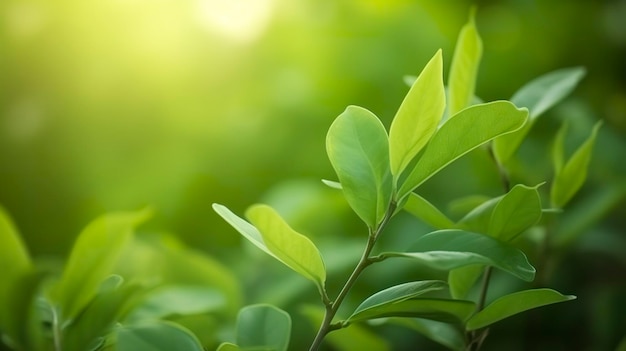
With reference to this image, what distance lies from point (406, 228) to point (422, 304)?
0.53 metres

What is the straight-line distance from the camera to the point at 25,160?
1.09 m

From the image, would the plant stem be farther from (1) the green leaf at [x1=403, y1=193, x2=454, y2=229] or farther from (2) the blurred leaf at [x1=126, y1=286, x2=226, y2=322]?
(2) the blurred leaf at [x1=126, y1=286, x2=226, y2=322]

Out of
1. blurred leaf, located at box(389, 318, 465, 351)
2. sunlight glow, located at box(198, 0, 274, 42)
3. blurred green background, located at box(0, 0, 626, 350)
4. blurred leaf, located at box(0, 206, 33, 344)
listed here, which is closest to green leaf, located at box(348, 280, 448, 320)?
blurred leaf, located at box(389, 318, 465, 351)

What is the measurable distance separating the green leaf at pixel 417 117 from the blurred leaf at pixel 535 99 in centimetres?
12

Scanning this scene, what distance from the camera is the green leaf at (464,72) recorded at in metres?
0.51

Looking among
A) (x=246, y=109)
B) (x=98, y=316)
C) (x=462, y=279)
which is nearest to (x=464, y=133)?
(x=462, y=279)

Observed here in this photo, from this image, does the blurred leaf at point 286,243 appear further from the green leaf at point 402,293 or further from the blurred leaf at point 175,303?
the blurred leaf at point 175,303

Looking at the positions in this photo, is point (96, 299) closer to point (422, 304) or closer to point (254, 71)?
point (422, 304)

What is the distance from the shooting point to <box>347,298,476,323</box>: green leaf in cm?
43

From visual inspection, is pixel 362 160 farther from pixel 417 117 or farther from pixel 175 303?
pixel 175 303

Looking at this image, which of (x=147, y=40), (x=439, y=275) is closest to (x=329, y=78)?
(x=147, y=40)

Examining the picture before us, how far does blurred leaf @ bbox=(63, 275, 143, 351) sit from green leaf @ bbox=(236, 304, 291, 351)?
0.10 m

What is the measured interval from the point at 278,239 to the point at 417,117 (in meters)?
0.10

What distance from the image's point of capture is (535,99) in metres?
0.58
